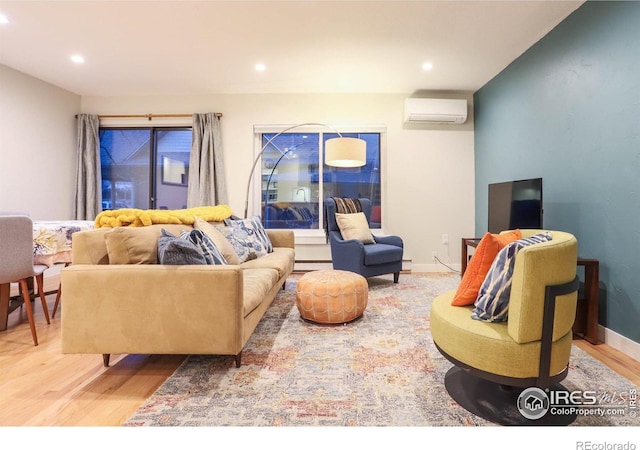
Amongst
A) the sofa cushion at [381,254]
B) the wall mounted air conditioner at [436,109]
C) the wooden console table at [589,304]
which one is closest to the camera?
the wooden console table at [589,304]

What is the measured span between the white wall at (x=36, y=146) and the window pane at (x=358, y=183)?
12.2 feet

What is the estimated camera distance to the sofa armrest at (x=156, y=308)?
5.14ft

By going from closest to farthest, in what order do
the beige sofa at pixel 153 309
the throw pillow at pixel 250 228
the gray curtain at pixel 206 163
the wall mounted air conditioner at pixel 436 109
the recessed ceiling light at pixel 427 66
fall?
1. the beige sofa at pixel 153 309
2. the throw pillow at pixel 250 228
3. the recessed ceiling light at pixel 427 66
4. the wall mounted air conditioner at pixel 436 109
5. the gray curtain at pixel 206 163

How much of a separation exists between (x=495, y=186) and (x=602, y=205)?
1.09 meters

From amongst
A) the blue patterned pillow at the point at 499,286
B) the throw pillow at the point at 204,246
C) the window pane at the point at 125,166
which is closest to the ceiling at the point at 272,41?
the window pane at the point at 125,166

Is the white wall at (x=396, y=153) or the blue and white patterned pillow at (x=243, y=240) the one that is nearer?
the blue and white patterned pillow at (x=243, y=240)

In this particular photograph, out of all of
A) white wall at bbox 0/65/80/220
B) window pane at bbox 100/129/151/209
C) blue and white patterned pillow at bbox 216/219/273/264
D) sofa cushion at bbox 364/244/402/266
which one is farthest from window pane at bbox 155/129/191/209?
sofa cushion at bbox 364/244/402/266

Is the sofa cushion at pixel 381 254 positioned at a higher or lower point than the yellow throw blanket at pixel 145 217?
lower

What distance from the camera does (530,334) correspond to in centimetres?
118

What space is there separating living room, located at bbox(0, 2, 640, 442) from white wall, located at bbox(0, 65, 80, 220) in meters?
0.01

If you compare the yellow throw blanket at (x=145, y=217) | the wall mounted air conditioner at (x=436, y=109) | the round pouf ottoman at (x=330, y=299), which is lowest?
the round pouf ottoman at (x=330, y=299)

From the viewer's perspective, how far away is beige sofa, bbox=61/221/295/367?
157 cm

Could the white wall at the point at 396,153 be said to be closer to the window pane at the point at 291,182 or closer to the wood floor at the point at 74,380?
the window pane at the point at 291,182

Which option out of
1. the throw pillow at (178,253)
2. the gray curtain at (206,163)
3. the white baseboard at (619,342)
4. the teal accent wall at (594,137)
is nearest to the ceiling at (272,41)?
the teal accent wall at (594,137)
